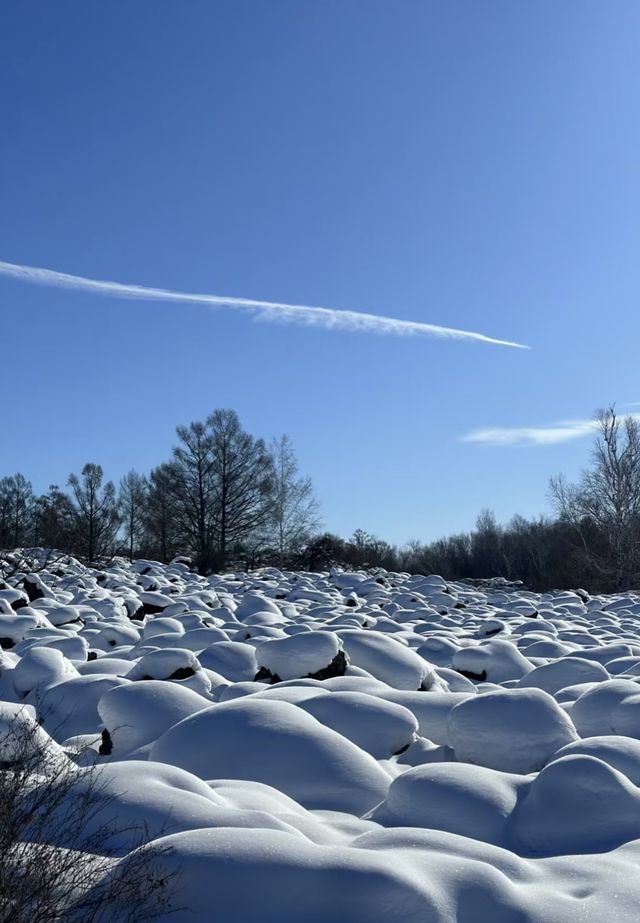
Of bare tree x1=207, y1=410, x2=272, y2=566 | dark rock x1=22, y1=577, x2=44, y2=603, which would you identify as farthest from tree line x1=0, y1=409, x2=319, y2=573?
dark rock x1=22, y1=577, x2=44, y2=603

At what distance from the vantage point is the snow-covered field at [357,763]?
2.29 metres

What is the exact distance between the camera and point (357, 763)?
3887 millimetres

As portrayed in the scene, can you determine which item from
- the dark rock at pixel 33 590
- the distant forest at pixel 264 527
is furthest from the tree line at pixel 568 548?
the dark rock at pixel 33 590

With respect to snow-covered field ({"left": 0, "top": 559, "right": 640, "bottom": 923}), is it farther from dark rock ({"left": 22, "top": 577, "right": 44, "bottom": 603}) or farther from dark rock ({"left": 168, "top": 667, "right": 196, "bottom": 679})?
dark rock ({"left": 22, "top": 577, "right": 44, "bottom": 603})

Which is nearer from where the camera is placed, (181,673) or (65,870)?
(65,870)

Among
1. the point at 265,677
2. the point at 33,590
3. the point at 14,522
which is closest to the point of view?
the point at 265,677

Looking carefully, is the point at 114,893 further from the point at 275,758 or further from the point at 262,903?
the point at 275,758

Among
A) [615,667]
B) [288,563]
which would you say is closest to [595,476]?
[288,563]

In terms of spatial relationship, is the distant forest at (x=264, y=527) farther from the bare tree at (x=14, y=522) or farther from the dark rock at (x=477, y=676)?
the dark rock at (x=477, y=676)

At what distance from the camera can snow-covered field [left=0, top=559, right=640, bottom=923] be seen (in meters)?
2.29

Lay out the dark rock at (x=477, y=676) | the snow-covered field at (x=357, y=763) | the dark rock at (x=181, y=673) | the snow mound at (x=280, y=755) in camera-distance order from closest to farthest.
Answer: the snow-covered field at (x=357, y=763) → the snow mound at (x=280, y=755) → the dark rock at (x=181, y=673) → the dark rock at (x=477, y=676)

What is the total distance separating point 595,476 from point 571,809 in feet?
81.5

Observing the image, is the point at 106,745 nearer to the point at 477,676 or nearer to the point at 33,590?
the point at 477,676

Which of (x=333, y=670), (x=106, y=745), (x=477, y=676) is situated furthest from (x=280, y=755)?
(x=477, y=676)
